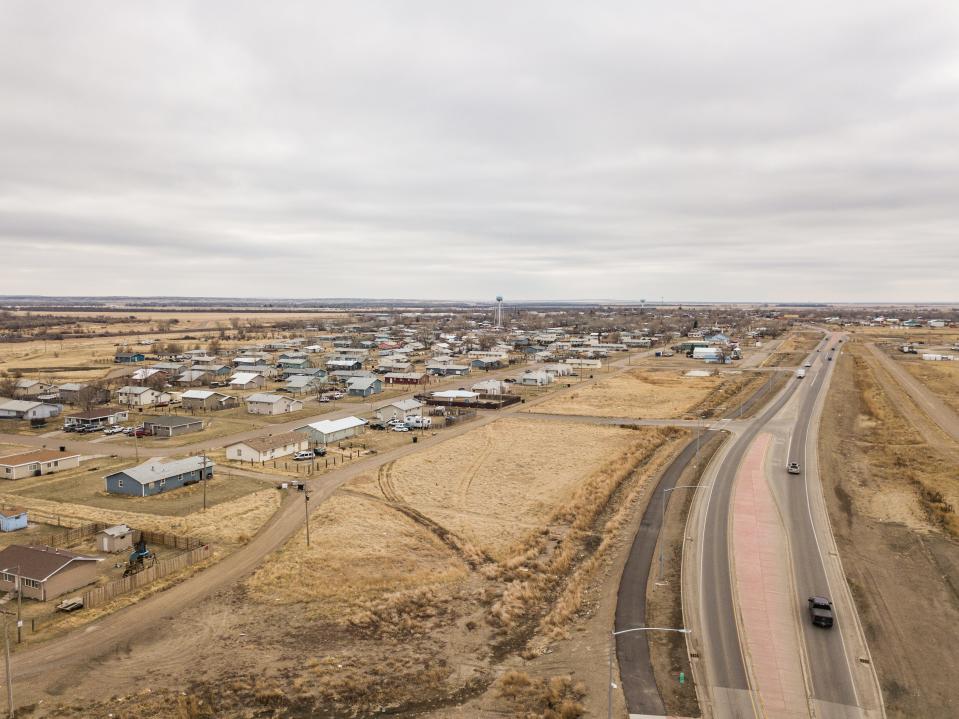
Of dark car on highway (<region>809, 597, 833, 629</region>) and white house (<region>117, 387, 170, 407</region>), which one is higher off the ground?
white house (<region>117, 387, 170, 407</region>)

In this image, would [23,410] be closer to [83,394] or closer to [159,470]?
[83,394]

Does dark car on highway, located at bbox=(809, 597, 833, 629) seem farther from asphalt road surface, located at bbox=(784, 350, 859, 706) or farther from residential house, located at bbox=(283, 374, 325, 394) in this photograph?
residential house, located at bbox=(283, 374, 325, 394)

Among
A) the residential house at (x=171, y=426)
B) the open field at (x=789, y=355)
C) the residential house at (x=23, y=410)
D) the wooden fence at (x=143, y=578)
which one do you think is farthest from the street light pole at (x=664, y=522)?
the open field at (x=789, y=355)

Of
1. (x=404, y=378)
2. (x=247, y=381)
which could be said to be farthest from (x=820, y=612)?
(x=247, y=381)

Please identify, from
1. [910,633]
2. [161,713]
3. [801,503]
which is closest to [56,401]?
[161,713]

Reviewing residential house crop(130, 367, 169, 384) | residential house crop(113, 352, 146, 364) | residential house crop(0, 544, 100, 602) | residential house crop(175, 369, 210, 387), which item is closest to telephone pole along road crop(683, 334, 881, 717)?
residential house crop(0, 544, 100, 602)

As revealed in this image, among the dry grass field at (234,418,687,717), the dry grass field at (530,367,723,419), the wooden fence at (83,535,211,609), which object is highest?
the dry grass field at (530,367,723,419)

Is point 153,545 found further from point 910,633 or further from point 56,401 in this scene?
point 56,401
